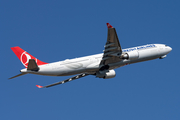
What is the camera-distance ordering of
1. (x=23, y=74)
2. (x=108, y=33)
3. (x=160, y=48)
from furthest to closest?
1. (x=160, y=48)
2. (x=23, y=74)
3. (x=108, y=33)

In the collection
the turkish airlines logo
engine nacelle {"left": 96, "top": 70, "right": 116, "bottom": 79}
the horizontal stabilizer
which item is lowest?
the horizontal stabilizer

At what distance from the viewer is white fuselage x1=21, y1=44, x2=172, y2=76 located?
44000 millimetres

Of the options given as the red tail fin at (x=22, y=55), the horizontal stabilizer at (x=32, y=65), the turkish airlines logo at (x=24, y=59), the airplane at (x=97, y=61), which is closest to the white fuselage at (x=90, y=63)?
the airplane at (x=97, y=61)

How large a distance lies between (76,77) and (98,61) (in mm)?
6831

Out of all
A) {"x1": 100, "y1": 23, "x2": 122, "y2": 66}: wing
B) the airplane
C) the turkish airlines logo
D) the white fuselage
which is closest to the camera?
{"x1": 100, "y1": 23, "x2": 122, "y2": 66}: wing

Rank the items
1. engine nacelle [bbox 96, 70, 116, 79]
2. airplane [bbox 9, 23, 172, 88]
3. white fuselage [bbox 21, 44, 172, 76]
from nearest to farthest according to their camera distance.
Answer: airplane [bbox 9, 23, 172, 88] < white fuselage [bbox 21, 44, 172, 76] < engine nacelle [bbox 96, 70, 116, 79]

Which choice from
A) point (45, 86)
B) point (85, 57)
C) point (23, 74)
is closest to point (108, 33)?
point (85, 57)

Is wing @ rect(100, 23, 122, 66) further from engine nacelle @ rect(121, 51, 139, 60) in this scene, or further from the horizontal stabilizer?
the horizontal stabilizer

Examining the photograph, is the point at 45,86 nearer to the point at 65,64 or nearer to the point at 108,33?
the point at 65,64

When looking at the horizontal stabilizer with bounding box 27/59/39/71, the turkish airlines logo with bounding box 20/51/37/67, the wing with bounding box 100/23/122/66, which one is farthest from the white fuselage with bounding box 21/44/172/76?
the turkish airlines logo with bounding box 20/51/37/67

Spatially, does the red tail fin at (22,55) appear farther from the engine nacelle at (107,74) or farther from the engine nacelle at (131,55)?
the engine nacelle at (131,55)

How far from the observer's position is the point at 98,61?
4644cm

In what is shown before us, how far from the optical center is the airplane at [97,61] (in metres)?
42.6

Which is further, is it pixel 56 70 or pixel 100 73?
pixel 100 73
